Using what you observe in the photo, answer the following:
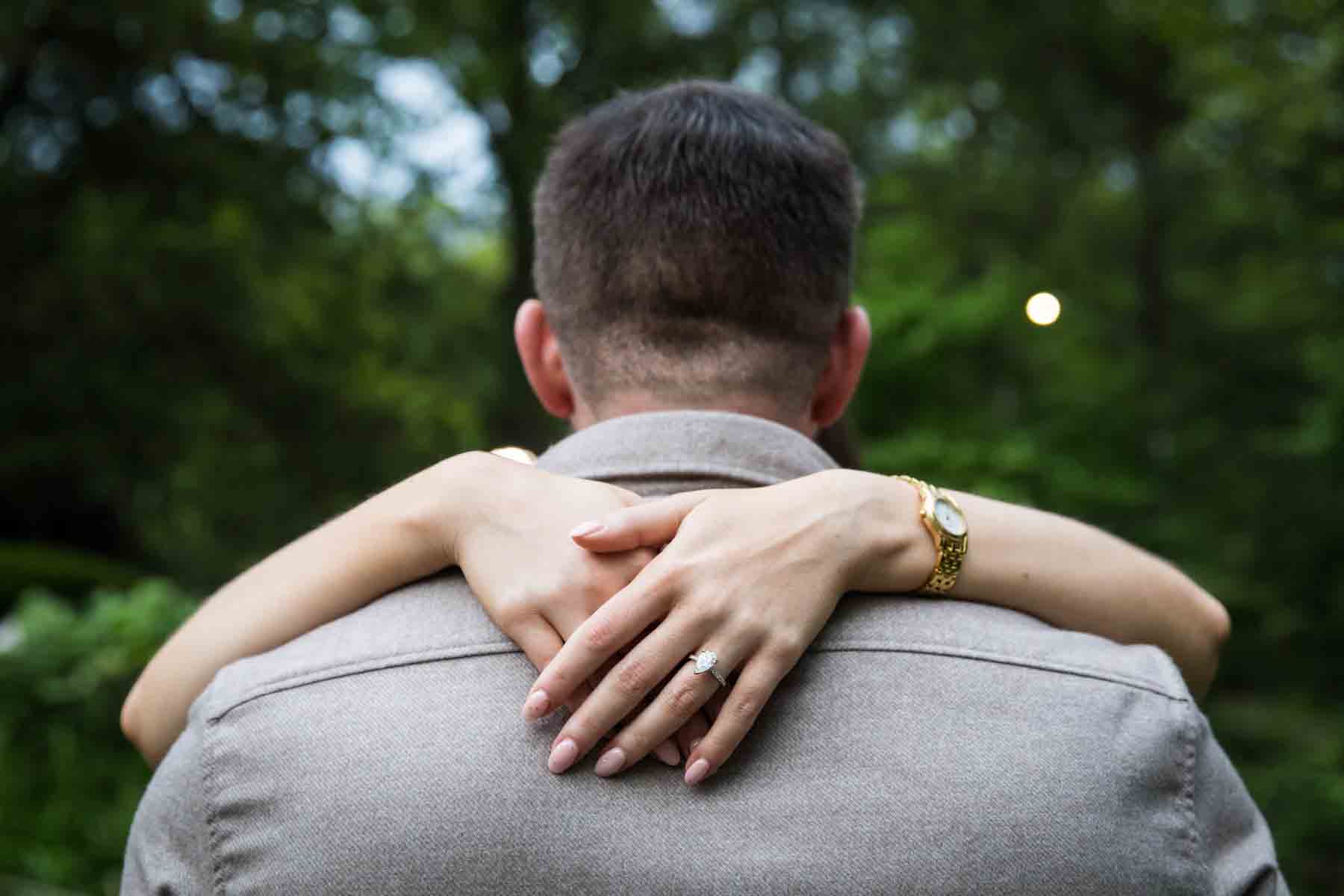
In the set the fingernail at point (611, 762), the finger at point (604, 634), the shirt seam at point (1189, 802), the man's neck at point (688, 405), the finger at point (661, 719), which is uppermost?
the man's neck at point (688, 405)

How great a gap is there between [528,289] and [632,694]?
14581mm

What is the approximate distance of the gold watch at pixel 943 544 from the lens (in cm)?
154

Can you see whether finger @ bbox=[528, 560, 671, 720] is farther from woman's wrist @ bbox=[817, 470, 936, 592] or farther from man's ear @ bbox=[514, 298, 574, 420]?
man's ear @ bbox=[514, 298, 574, 420]

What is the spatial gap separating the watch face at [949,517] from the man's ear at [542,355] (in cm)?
62

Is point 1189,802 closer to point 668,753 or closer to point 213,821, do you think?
point 668,753

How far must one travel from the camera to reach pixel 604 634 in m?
1.33

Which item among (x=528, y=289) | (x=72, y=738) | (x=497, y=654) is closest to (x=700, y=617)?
(x=497, y=654)

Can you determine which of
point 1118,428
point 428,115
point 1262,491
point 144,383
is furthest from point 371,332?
point 1262,491

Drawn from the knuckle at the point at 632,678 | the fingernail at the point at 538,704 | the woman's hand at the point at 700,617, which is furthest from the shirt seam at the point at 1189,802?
the fingernail at the point at 538,704

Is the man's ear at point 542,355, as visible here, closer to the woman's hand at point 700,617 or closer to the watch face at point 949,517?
the woman's hand at point 700,617

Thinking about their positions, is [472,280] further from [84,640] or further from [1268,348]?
[84,640]

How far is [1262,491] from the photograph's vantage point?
9125 millimetres

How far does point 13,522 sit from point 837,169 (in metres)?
12.5

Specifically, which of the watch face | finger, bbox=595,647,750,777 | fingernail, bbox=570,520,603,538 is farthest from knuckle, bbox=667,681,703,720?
the watch face
